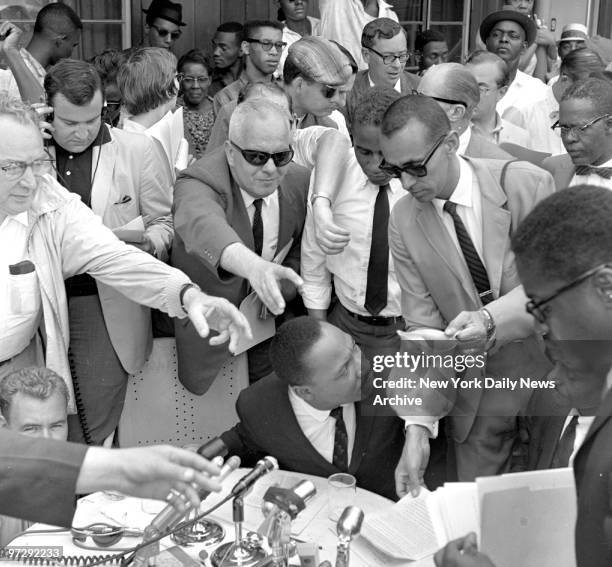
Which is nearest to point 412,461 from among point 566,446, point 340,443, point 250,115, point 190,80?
point 340,443

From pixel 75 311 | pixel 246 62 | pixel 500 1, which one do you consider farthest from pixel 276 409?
pixel 500 1

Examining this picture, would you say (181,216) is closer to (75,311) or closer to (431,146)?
(75,311)

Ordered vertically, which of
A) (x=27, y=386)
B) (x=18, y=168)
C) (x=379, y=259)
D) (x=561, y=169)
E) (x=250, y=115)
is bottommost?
(x=27, y=386)

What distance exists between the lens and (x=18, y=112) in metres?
3.04

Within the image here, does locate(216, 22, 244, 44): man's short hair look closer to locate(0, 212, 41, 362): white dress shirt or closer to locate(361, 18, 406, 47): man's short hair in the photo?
locate(361, 18, 406, 47): man's short hair

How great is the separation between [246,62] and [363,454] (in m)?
3.10

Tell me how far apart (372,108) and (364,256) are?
54cm

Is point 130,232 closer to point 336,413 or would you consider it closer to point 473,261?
point 336,413

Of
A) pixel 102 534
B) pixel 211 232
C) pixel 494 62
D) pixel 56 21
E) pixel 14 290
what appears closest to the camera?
pixel 102 534

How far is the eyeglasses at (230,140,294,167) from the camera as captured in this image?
10.5 feet

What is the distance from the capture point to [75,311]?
11.3 feet

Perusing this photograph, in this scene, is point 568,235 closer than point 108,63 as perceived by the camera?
Yes

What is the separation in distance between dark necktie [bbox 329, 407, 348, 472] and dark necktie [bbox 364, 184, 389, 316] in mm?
558

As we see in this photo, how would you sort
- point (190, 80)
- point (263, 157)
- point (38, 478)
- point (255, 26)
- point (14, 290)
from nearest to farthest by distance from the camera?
point (38, 478), point (14, 290), point (263, 157), point (255, 26), point (190, 80)
